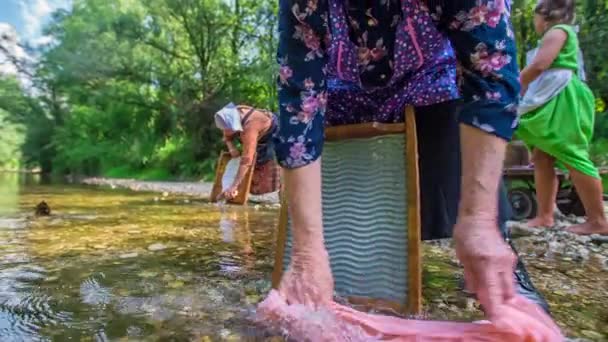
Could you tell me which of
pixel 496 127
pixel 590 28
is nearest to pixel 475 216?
pixel 496 127

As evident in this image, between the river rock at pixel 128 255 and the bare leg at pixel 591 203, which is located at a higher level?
the bare leg at pixel 591 203

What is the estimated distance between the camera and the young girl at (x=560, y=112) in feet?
Answer: 10.5

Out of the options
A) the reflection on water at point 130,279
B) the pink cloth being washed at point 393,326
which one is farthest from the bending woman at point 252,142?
the pink cloth being washed at point 393,326

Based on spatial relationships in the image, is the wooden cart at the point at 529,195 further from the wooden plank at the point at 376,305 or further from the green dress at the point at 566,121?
the wooden plank at the point at 376,305

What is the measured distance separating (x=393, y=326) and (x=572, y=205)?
390 centimetres

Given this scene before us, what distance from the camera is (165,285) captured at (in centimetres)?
187

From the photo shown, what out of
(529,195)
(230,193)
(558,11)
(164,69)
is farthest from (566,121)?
(164,69)

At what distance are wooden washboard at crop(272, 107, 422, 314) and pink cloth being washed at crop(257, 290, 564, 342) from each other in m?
0.15

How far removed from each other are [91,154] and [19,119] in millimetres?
13087

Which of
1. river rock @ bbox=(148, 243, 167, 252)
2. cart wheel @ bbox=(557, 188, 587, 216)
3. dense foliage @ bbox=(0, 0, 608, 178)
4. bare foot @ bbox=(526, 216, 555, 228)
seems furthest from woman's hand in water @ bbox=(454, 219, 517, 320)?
dense foliage @ bbox=(0, 0, 608, 178)

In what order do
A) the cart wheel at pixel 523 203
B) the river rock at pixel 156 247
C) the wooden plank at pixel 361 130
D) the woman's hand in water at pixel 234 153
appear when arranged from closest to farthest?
the wooden plank at pixel 361 130, the river rock at pixel 156 247, the cart wheel at pixel 523 203, the woman's hand in water at pixel 234 153

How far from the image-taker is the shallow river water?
53.4 inches

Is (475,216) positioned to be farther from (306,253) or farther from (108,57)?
(108,57)

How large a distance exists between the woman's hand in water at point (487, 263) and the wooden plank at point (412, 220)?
0.22 meters
